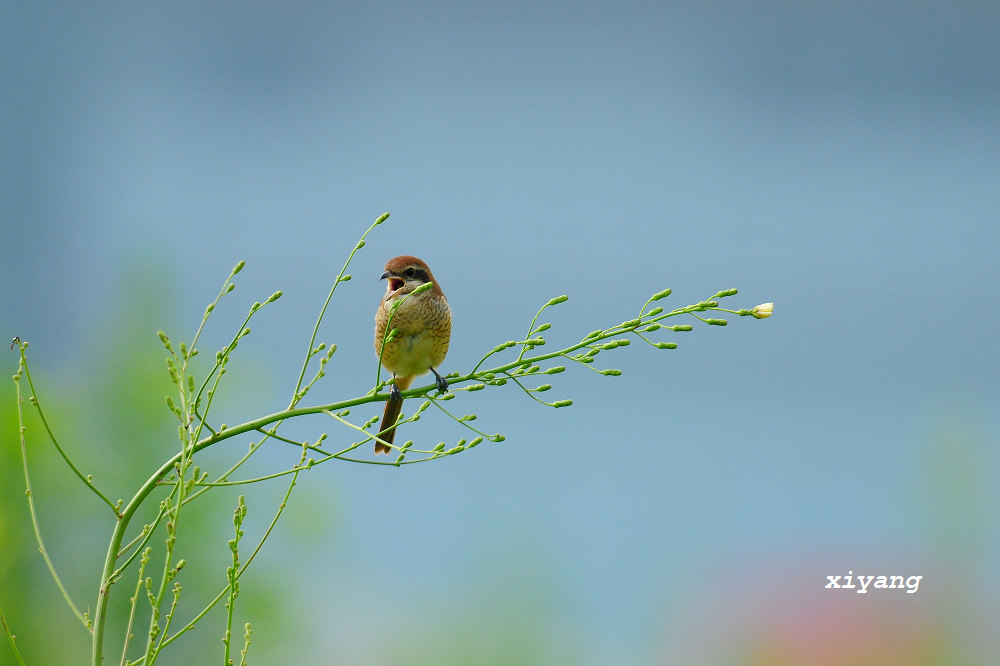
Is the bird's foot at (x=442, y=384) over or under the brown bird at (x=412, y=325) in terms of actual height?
under

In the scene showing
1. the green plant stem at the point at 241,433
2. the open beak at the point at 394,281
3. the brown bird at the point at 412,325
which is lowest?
the green plant stem at the point at 241,433

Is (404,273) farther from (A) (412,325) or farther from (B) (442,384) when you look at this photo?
(B) (442,384)

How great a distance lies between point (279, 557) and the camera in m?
2.72

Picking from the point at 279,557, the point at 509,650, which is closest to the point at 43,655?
the point at 279,557

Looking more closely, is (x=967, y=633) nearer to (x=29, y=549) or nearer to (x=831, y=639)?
(x=831, y=639)

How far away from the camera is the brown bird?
130 centimetres

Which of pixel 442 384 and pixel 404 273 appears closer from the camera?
Answer: pixel 442 384

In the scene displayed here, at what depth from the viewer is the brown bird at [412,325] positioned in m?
1.30

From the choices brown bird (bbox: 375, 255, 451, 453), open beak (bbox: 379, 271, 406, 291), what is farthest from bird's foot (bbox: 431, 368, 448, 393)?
open beak (bbox: 379, 271, 406, 291)

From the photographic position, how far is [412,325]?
1.32m

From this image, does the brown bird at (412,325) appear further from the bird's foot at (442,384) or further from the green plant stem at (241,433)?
the green plant stem at (241,433)

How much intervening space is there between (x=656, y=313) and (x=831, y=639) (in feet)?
8.68

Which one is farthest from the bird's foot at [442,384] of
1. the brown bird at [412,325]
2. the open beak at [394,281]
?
the open beak at [394,281]

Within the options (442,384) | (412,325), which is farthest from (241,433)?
(412,325)
